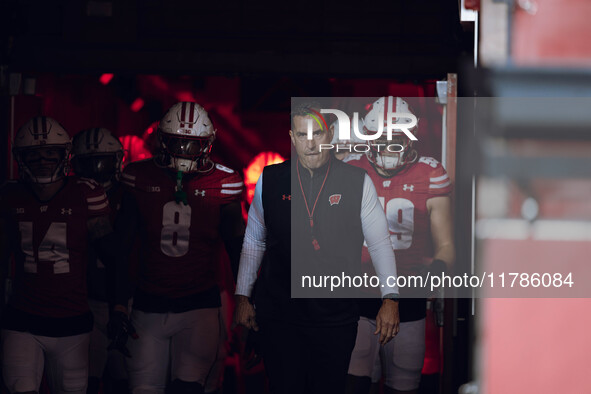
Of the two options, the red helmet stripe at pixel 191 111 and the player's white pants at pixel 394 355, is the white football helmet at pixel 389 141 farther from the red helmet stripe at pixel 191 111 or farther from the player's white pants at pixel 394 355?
the red helmet stripe at pixel 191 111

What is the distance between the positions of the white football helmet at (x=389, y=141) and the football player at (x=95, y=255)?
163 centimetres

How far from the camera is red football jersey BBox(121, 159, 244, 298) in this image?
4.26 meters

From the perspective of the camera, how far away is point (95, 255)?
187 inches

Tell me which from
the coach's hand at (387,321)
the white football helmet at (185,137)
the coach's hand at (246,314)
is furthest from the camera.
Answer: the white football helmet at (185,137)

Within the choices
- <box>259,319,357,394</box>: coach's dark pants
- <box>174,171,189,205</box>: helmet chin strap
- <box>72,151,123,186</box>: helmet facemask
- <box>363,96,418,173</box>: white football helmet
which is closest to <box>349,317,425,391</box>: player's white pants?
<box>259,319,357,394</box>: coach's dark pants

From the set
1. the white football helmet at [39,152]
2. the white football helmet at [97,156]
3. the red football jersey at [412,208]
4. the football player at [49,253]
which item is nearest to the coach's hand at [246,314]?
the football player at [49,253]

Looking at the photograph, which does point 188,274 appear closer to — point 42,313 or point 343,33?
point 42,313

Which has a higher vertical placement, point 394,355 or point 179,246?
point 179,246

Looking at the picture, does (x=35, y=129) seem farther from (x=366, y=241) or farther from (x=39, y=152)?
(x=366, y=241)

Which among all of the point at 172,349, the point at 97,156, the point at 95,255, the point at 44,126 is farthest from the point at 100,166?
the point at 172,349

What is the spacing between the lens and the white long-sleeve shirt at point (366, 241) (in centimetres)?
360

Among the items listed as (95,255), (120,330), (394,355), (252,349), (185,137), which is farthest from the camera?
(95,255)

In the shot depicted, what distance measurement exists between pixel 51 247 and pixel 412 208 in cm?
208

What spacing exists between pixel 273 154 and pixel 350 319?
194 centimetres
